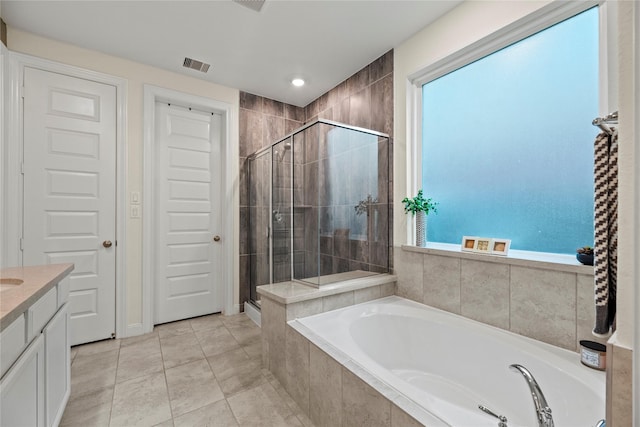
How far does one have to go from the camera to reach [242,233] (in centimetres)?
323

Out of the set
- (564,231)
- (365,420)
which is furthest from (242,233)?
(564,231)

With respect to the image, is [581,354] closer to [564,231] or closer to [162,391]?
[564,231]

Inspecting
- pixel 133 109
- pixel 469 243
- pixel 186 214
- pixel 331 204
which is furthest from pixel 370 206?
pixel 133 109

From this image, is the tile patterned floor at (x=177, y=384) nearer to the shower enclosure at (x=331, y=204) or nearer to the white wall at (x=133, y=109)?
the white wall at (x=133, y=109)

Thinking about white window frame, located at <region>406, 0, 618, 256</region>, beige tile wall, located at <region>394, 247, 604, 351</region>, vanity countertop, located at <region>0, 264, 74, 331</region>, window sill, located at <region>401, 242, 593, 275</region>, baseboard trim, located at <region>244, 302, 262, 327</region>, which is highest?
white window frame, located at <region>406, 0, 618, 256</region>

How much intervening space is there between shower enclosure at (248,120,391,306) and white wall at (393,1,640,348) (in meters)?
0.16

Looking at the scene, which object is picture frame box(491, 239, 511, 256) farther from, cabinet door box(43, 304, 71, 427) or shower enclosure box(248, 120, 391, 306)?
cabinet door box(43, 304, 71, 427)

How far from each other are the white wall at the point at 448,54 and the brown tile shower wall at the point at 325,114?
9cm

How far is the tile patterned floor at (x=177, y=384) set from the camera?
1566 millimetres

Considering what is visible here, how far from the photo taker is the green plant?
7.11 feet

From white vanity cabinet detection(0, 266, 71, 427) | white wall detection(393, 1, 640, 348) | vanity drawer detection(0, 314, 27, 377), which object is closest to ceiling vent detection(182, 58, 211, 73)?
white wall detection(393, 1, 640, 348)

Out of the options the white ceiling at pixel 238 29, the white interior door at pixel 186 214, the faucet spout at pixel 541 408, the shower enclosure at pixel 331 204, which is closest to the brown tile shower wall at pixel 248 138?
the white interior door at pixel 186 214

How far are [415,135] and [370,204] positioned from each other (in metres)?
0.70

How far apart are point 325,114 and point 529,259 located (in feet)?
8.12
